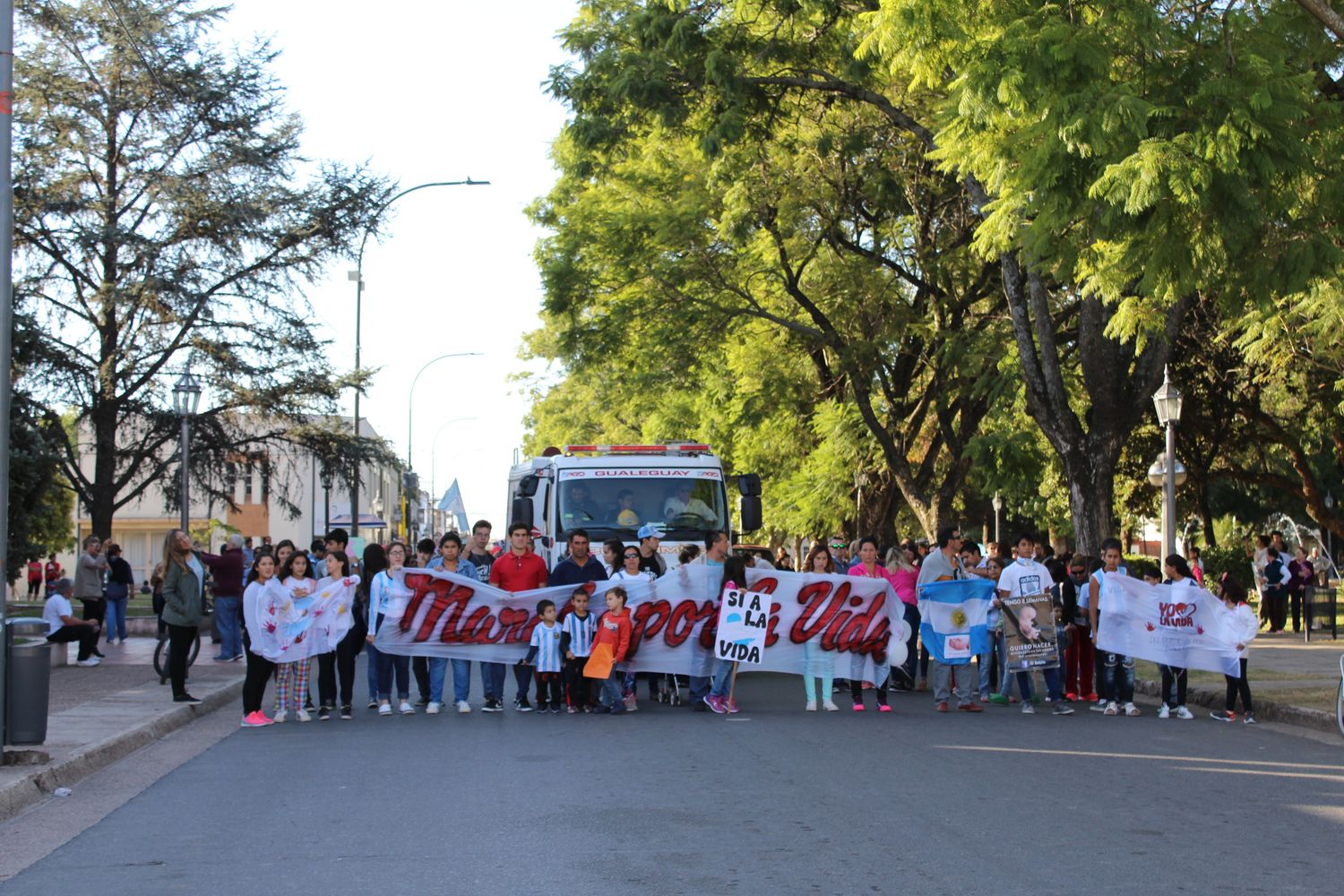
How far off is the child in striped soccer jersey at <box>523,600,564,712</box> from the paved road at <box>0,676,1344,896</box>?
1.51 metres

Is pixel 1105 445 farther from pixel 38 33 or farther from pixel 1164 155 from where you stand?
pixel 38 33

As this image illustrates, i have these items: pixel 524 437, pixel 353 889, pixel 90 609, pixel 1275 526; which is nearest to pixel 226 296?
pixel 90 609

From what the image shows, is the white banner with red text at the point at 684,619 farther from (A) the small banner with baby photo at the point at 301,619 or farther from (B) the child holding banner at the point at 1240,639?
(B) the child holding banner at the point at 1240,639

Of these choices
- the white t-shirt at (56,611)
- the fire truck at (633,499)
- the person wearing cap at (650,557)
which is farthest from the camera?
the fire truck at (633,499)

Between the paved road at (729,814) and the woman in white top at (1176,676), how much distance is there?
3.73 ft

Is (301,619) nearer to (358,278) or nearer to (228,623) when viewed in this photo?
(228,623)

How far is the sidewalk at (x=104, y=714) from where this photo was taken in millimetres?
10469

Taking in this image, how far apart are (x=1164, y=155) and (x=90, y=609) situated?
59.9 feet

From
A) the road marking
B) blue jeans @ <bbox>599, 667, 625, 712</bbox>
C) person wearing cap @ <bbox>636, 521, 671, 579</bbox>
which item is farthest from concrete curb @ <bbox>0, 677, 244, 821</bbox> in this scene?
the road marking

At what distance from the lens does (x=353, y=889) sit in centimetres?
711

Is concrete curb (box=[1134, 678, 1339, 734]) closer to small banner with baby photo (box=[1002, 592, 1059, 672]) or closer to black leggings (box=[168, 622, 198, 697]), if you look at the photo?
small banner with baby photo (box=[1002, 592, 1059, 672])

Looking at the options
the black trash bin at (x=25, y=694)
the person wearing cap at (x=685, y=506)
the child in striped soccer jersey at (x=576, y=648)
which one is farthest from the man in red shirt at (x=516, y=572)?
the black trash bin at (x=25, y=694)

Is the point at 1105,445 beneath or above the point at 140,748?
above

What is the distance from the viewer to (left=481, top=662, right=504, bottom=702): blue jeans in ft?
51.9
